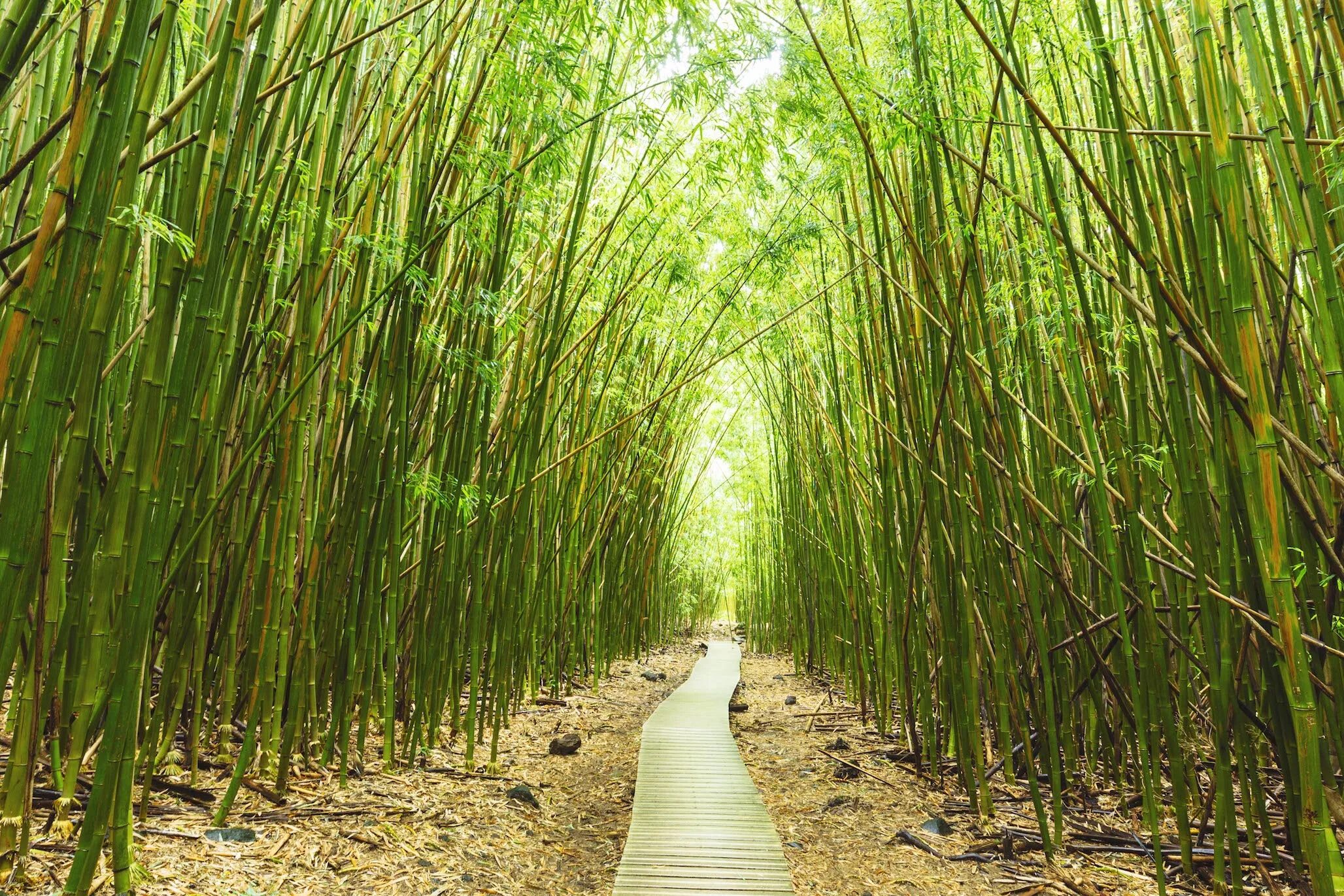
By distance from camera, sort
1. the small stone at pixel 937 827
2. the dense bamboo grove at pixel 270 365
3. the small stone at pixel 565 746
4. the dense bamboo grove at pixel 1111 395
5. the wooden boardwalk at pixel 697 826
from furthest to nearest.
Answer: the small stone at pixel 565 746
the small stone at pixel 937 827
the wooden boardwalk at pixel 697 826
the dense bamboo grove at pixel 1111 395
the dense bamboo grove at pixel 270 365

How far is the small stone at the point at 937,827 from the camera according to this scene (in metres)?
1.99

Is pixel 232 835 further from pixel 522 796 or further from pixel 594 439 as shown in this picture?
pixel 594 439

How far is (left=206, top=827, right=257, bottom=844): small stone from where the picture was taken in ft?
5.01

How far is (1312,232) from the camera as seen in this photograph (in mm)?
1228

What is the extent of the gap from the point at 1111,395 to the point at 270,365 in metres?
2.00

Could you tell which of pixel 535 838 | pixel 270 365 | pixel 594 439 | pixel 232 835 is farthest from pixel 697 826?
pixel 270 365

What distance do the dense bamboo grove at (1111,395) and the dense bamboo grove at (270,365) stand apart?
2.93ft

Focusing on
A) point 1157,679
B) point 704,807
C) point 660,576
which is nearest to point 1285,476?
point 1157,679

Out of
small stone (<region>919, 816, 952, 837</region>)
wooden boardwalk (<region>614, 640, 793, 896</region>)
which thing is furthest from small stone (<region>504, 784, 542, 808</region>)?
small stone (<region>919, 816, 952, 837</region>)

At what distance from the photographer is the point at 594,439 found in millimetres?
2686

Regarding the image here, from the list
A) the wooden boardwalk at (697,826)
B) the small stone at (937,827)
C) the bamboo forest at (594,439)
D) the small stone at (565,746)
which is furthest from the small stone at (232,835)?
the small stone at (937,827)

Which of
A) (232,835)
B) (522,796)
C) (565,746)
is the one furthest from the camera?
(565,746)

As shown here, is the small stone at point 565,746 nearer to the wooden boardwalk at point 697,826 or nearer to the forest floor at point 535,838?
the forest floor at point 535,838

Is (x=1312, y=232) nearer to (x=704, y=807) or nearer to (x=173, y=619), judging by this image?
(x=704, y=807)
